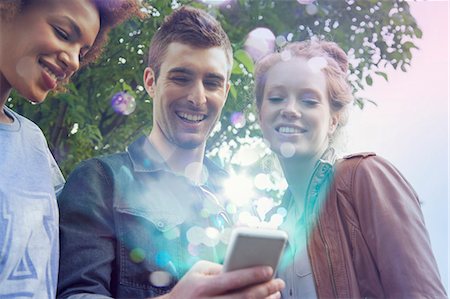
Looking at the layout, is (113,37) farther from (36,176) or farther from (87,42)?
(36,176)

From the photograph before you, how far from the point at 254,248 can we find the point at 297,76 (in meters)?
0.69

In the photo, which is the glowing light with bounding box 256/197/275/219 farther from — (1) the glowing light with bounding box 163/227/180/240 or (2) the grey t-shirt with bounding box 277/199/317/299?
(1) the glowing light with bounding box 163/227/180/240

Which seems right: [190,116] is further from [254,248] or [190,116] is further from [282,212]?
[254,248]

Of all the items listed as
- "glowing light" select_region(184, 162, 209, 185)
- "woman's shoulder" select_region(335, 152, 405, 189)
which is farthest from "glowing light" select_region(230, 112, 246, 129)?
"woman's shoulder" select_region(335, 152, 405, 189)

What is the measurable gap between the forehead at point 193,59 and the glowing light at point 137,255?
1.64 ft

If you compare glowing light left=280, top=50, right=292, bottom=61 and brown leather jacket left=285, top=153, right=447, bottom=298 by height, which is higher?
glowing light left=280, top=50, right=292, bottom=61

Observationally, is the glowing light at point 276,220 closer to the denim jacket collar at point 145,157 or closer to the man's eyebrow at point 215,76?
the denim jacket collar at point 145,157

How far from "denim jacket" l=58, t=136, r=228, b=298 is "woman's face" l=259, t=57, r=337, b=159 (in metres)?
0.25

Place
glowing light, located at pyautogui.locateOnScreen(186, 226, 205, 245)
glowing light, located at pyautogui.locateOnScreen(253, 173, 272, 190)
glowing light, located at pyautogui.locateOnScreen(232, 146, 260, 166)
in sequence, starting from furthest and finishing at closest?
glowing light, located at pyautogui.locateOnScreen(232, 146, 260, 166) → glowing light, located at pyautogui.locateOnScreen(253, 173, 272, 190) → glowing light, located at pyautogui.locateOnScreen(186, 226, 205, 245)

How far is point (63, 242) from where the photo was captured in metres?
1.22

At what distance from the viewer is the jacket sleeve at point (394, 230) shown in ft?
3.64

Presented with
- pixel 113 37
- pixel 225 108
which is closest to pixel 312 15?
pixel 225 108

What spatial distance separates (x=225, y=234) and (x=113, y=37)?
2.60 feet

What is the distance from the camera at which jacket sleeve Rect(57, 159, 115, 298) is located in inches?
46.1
